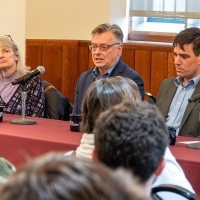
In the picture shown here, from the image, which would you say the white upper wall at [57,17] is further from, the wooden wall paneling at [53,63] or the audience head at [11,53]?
the audience head at [11,53]

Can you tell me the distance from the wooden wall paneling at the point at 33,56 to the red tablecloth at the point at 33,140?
2.19 m

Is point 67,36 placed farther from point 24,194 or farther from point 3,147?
point 24,194

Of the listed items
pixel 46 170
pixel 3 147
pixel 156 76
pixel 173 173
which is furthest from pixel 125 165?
pixel 156 76

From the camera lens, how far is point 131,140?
103 cm

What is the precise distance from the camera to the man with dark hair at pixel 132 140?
1.03 meters

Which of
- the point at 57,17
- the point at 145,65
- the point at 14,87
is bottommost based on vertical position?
the point at 14,87

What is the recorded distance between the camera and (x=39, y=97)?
354 centimetres

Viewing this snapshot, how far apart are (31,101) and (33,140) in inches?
37.7

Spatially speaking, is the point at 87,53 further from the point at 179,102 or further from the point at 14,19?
the point at 179,102

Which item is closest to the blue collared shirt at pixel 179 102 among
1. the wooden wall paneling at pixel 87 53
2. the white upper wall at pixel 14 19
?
the wooden wall paneling at pixel 87 53

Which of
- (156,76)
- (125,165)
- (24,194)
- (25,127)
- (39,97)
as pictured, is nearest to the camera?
(24,194)

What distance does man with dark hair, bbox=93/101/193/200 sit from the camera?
1.03 meters

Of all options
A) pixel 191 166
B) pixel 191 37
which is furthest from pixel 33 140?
pixel 191 37

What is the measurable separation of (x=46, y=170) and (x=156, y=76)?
4.01 m
